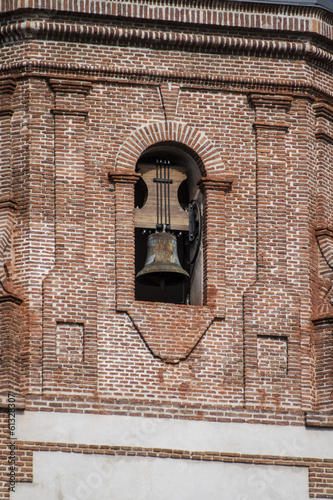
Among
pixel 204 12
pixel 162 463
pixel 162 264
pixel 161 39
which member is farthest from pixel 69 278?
pixel 204 12

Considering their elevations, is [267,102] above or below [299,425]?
above

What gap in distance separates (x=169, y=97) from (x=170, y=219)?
5.94 ft

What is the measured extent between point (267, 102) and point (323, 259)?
8.24ft

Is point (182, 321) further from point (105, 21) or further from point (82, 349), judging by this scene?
point (105, 21)

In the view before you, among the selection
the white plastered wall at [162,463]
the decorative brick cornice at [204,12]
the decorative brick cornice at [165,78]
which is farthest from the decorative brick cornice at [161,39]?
the white plastered wall at [162,463]

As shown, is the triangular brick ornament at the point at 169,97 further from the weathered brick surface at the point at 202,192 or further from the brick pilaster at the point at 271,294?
the brick pilaster at the point at 271,294

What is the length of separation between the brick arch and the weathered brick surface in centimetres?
2

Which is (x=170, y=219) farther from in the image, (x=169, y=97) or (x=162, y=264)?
(x=169, y=97)

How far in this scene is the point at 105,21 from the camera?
116ft

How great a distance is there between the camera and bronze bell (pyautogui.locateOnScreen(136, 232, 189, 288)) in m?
34.7

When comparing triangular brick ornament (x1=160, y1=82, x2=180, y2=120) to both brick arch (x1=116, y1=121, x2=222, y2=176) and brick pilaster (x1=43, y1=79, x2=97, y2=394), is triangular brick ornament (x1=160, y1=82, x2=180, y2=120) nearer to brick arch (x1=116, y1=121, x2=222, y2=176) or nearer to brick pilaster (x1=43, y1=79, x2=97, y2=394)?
brick arch (x1=116, y1=121, x2=222, y2=176)

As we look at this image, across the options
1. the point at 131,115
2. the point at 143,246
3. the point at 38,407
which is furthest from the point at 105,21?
the point at 38,407

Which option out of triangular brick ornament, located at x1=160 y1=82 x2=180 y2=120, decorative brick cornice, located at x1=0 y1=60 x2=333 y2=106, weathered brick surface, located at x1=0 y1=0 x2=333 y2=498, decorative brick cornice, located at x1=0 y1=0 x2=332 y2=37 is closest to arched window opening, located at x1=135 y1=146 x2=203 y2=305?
weathered brick surface, located at x1=0 y1=0 x2=333 y2=498

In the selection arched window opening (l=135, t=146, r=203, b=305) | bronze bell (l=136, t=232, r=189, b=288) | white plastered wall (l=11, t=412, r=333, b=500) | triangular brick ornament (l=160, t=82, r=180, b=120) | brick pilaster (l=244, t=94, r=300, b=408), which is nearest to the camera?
white plastered wall (l=11, t=412, r=333, b=500)
